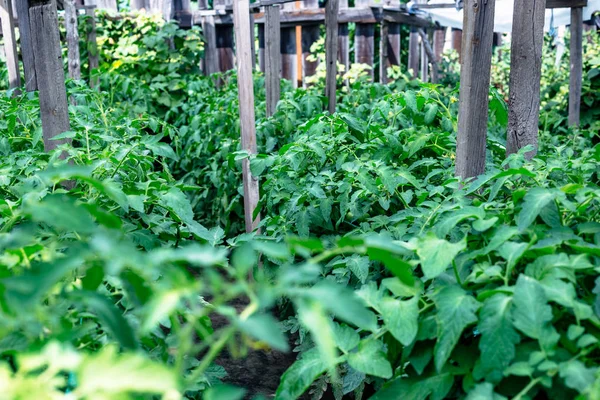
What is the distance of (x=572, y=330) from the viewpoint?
4.88 ft

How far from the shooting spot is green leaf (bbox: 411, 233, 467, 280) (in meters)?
1.63

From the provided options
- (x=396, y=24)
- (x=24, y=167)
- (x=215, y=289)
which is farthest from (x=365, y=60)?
(x=215, y=289)

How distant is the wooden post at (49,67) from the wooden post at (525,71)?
2163 mm

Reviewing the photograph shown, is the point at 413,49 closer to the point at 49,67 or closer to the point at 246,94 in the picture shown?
the point at 246,94

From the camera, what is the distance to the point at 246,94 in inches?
178

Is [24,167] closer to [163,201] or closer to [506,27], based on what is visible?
[163,201]

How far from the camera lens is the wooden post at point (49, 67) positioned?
329 cm

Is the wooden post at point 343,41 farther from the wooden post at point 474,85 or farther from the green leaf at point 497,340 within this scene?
the green leaf at point 497,340

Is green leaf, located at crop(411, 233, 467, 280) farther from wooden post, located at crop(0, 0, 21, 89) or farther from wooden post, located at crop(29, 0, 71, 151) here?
wooden post, located at crop(0, 0, 21, 89)

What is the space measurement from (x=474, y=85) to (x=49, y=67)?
2.02 metres

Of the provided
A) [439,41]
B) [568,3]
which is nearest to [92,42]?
[568,3]

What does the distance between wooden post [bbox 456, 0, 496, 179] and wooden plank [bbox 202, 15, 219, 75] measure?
7.52m

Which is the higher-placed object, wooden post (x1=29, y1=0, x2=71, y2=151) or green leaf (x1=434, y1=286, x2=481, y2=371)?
wooden post (x1=29, y1=0, x2=71, y2=151)

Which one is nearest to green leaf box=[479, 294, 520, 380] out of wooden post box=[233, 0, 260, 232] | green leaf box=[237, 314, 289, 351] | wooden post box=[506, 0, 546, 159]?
green leaf box=[237, 314, 289, 351]
